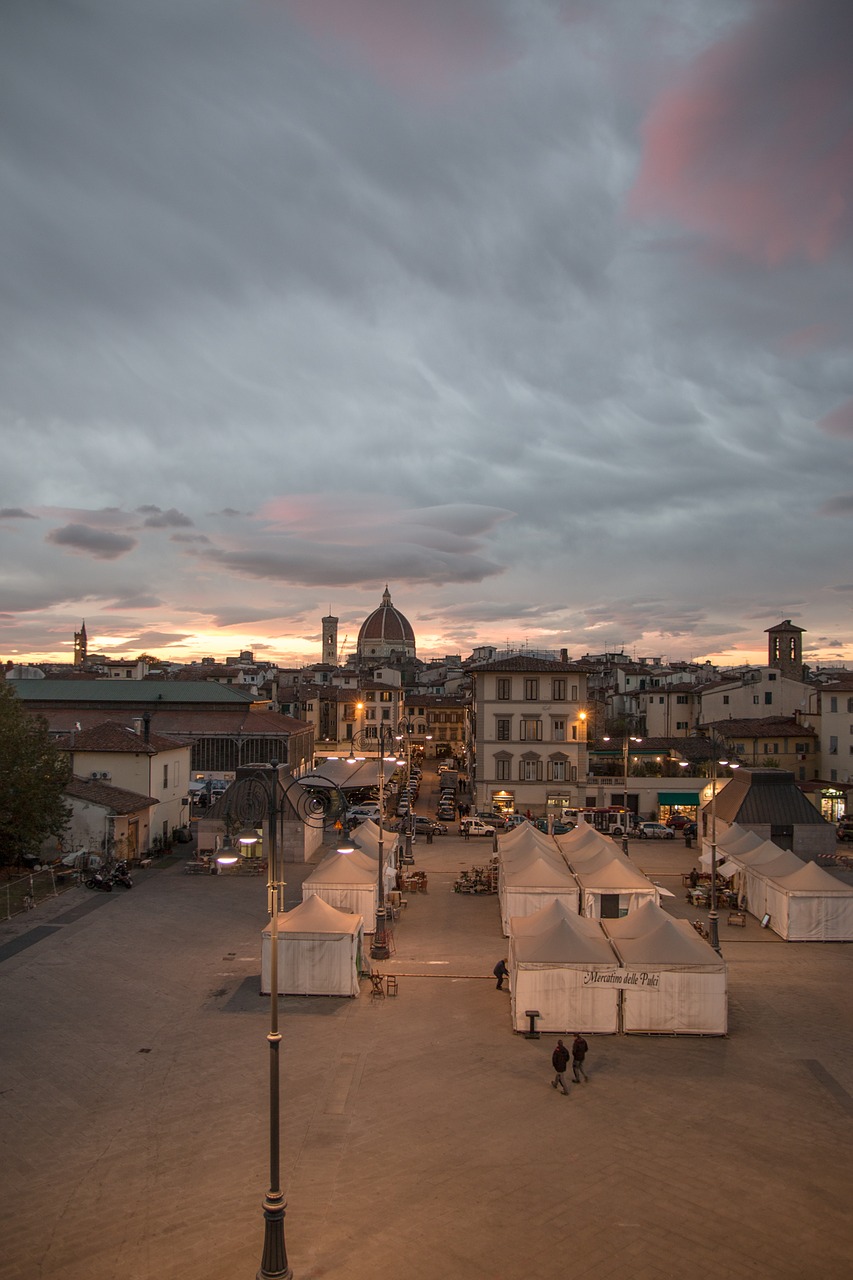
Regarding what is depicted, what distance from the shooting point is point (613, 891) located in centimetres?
2706

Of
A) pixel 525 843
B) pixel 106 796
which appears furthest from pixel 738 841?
pixel 106 796

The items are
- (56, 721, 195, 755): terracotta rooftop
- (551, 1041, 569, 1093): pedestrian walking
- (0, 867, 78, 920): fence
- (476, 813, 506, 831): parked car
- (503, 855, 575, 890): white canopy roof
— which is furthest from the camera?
(476, 813, 506, 831): parked car

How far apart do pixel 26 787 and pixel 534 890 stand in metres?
19.7

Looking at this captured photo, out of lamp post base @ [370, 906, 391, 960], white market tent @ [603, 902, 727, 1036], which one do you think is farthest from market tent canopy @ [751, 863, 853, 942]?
lamp post base @ [370, 906, 391, 960]

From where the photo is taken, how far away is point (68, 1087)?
1557 centimetres

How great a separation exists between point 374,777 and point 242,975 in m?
36.3

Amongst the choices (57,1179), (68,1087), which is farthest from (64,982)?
(57,1179)

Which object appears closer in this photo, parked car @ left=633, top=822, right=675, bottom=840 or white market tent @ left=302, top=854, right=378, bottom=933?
white market tent @ left=302, top=854, right=378, bottom=933

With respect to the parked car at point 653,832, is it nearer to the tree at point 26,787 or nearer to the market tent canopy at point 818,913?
the market tent canopy at point 818,913

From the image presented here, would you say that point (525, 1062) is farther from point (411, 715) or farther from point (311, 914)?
point (411, 715)

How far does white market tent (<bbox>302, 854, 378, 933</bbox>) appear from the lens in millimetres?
26562

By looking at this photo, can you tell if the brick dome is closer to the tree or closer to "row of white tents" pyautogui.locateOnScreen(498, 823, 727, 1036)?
the tree

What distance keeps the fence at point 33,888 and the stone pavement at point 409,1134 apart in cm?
636

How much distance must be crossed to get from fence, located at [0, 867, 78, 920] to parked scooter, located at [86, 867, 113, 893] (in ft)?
2.92
